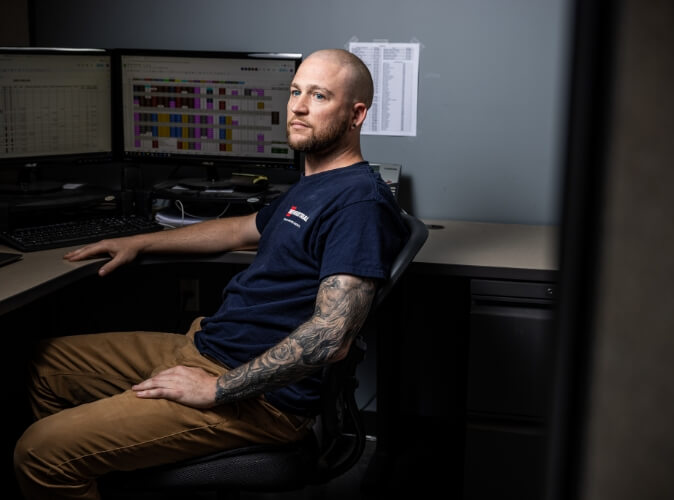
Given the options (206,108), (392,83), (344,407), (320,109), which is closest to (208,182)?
(206,108)

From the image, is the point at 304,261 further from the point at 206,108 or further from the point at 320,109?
the point at 206,108

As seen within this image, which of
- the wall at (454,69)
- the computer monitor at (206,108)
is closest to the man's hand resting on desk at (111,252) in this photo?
the computer monitor at (206,108)

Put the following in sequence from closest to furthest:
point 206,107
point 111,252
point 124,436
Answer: point 124,436
point 111,252
point 206,107

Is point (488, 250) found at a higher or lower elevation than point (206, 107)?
lower

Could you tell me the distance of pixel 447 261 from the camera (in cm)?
184

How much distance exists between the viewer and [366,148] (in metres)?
2.42

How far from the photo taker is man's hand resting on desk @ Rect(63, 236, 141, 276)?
179 cm

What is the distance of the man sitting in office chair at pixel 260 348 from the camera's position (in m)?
1.32

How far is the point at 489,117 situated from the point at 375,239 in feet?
3.65

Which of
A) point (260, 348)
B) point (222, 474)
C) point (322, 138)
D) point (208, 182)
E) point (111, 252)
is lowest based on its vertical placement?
point (222, 474)

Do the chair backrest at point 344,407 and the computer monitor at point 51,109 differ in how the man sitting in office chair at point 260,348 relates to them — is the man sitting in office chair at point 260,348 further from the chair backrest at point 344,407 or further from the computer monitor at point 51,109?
the computer monitor at point 51,109

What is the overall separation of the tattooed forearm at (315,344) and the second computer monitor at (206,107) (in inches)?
40.6

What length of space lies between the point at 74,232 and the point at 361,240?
97cm

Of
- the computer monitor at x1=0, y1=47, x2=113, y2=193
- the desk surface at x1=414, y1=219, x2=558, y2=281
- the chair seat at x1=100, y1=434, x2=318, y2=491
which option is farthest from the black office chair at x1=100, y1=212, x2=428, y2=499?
the computer monitor at x1=0, y1=47, x2=113, y2=193
